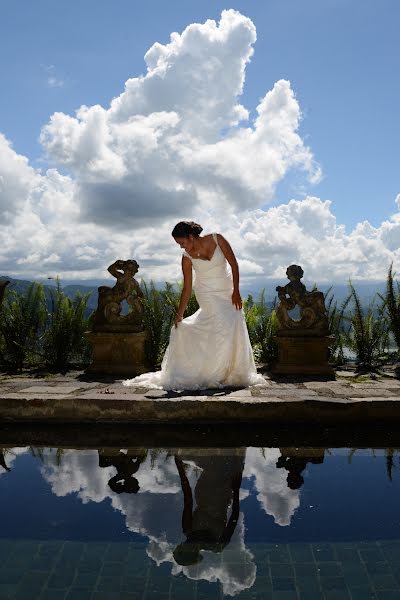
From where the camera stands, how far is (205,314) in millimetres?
5730

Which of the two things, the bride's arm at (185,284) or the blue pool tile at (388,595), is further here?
the bride's arm at (185,284)

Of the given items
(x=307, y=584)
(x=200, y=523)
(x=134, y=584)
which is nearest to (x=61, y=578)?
(x=134, y=584)

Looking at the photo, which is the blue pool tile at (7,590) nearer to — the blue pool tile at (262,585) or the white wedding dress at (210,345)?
the blue pool tile at (262,585)

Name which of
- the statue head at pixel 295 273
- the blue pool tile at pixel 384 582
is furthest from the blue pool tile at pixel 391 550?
the statue head at pixel 295 273

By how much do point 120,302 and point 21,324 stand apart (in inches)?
62.1

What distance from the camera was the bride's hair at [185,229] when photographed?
18.1 ft

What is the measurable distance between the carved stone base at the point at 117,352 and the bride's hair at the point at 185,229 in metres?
1.69

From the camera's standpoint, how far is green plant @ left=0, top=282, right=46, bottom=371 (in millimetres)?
7102

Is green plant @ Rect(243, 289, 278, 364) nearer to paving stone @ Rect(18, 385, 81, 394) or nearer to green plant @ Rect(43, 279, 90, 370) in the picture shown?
green plant @ Rect(43, 279, 90, 370)

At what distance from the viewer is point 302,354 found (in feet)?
21.3

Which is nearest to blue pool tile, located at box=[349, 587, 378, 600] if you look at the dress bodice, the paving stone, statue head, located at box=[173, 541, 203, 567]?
statue head, located at box=[173, 541, 203, 567]

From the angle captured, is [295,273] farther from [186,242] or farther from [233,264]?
[186,242]

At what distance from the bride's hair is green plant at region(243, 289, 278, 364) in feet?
7.20

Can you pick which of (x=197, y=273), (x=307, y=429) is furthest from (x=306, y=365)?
(x=307, y=429)
